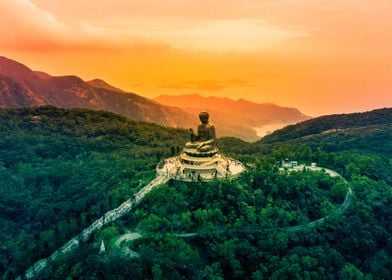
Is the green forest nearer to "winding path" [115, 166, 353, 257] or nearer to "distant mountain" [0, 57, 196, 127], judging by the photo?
"winding path" [115, 166, 353, 257]

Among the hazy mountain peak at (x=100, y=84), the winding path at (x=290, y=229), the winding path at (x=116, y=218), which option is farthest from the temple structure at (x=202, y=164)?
the hazy mountain peak at (x=100, y=84)

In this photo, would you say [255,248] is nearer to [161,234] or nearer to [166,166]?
[161,234]

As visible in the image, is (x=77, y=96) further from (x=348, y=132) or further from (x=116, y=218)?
(x=116, y=218)

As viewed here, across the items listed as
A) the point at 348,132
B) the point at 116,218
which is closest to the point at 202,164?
the point at 116,218

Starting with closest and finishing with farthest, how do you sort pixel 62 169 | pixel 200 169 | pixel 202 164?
pixel 200 169 → pixel 202 164 → pixel 62 169

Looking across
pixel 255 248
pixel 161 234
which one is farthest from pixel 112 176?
pixel 255 248

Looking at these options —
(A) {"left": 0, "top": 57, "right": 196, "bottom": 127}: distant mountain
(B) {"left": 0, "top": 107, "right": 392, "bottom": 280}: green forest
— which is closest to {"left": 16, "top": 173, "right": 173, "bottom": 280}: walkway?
(B) {"left": 0, "top": 107, "right": 392, "bottom": 280}: green forest

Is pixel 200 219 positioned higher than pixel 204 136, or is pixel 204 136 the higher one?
pixel 204 136
